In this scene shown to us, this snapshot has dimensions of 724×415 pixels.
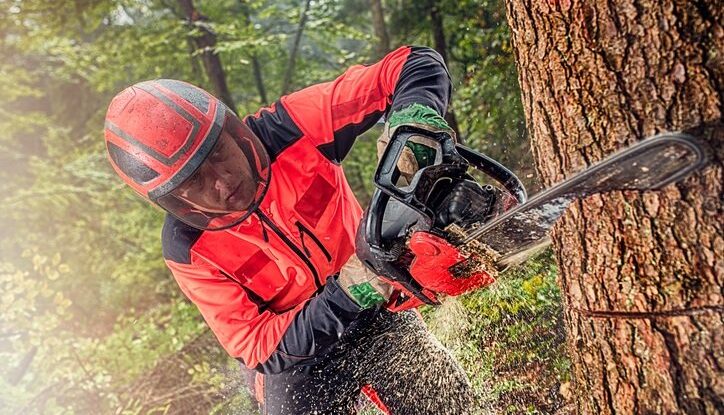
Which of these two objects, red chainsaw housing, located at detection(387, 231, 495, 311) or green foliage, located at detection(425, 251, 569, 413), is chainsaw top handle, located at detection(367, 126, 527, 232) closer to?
red chainsaw housing, located at detection(387, 231, 495, 311)

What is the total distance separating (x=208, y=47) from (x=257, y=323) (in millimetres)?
3800

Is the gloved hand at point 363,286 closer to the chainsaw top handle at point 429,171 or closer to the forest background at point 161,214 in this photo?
the chainsaw top handle at point 429,171

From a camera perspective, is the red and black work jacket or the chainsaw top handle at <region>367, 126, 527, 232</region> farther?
the red and black work jacket

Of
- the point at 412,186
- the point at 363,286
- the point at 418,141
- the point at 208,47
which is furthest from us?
the point at 208,47

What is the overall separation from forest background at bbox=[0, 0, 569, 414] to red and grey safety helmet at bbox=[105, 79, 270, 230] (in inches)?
54.5

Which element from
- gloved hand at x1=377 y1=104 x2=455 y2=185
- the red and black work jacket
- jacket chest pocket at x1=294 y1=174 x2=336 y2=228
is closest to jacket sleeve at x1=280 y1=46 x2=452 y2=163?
the red and black work jacket

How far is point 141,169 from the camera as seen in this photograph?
83.1 inches

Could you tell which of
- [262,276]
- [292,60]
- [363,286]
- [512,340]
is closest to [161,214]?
[292,60]

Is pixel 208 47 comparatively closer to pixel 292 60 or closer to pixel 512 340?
pixel 292 60

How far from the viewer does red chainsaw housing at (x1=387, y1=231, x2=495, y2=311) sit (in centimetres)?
141

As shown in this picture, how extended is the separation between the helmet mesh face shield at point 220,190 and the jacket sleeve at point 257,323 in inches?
8.9

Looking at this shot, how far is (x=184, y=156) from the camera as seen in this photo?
2.08 metres

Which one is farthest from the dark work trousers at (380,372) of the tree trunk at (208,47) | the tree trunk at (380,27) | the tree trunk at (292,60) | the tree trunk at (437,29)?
the tree trunk at (292,60)

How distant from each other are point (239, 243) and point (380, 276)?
35.5 inches
